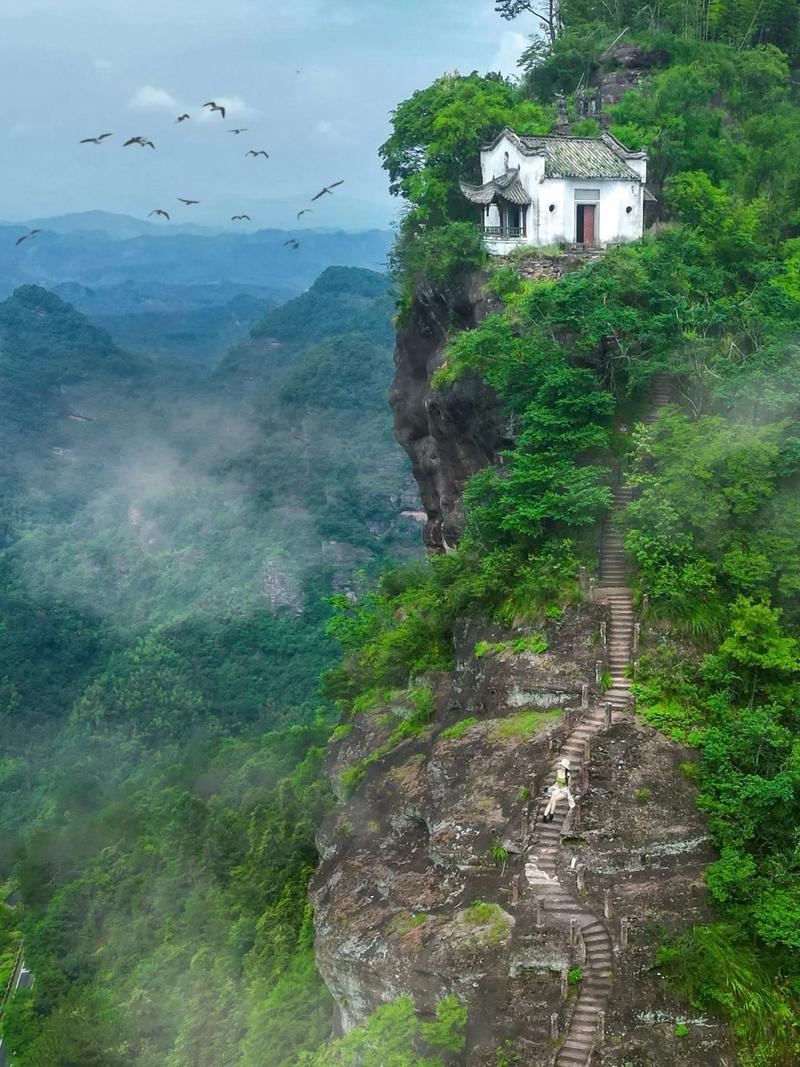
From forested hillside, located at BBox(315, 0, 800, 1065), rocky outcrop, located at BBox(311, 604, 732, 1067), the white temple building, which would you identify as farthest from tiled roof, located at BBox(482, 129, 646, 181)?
rocky outcrop, located at BBox(311, 604, 732, 1067)

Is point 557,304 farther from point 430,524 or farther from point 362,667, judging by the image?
point 430,524

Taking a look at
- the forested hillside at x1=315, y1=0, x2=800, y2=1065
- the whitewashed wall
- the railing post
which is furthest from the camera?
the whitewashed wall

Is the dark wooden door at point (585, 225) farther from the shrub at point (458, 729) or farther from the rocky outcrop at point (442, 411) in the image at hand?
the shrub at point (458, 729)

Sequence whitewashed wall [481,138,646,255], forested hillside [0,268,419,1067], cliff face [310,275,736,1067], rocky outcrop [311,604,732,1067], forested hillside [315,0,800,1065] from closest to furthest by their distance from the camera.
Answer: cliff face [310,275,736,1067]
rocky outcrop [311,604,732,1067]
forested hillside [315,0,800,1065]
forested hillside [0,268,419,1067]
whitewashed wall [481,138,646,255]

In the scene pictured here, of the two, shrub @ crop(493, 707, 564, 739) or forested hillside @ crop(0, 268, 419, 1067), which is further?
forested hillside @ crop(0, 268, 419, 1067)

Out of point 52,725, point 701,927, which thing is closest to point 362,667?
point 701,927

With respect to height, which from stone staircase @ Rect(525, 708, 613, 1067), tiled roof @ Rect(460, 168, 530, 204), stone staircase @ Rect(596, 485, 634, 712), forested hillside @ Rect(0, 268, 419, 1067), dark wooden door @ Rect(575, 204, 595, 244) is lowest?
forested hillside @ Rect(0, 268, 419, 1067)

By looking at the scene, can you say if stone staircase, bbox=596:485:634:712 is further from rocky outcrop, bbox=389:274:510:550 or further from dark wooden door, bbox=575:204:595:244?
dark wooden door, bbox=575:204:595:244
